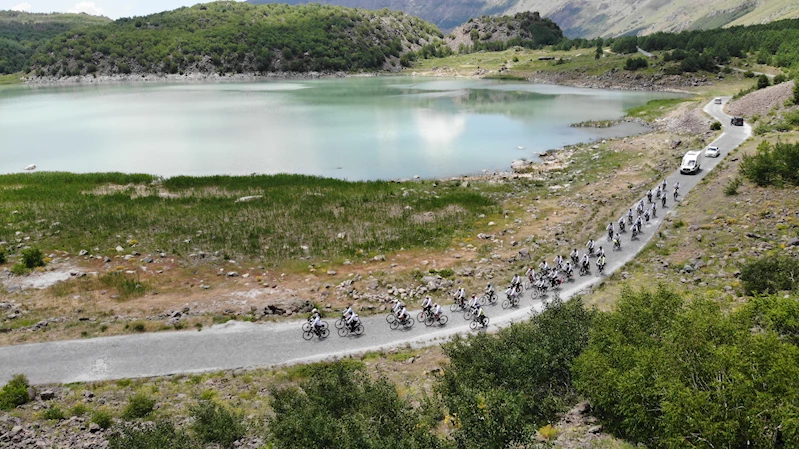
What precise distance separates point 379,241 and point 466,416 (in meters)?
24.3

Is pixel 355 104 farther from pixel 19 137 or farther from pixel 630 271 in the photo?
pixel 630 271

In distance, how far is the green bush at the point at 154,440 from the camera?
535 inches

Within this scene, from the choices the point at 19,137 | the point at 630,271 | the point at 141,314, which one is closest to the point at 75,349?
the point at 141,314

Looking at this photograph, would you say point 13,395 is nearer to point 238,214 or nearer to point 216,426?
point 216,426

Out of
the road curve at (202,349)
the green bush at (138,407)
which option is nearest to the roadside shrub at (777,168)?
the road curve at (202,349)

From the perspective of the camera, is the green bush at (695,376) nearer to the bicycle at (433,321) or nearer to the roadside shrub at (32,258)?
the bicycle at (433,321)

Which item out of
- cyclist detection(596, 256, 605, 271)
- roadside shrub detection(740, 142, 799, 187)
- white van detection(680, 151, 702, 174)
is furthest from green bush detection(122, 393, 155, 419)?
white van detection(680, 151, 702, 174)

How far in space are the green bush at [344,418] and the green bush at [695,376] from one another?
481 cm

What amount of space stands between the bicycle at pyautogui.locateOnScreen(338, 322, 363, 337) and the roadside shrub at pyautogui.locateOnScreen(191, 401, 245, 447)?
783cm

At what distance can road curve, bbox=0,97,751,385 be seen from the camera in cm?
2066

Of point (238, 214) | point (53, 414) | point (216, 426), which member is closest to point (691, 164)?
point (238, 214)

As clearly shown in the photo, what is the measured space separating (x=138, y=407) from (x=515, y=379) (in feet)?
44.9

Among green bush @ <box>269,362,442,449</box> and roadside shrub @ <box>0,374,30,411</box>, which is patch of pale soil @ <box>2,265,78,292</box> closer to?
roadside shrub @ <box>0,374,30,411</box>

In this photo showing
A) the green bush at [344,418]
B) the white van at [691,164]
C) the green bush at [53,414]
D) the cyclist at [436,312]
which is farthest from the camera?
the white van at [691,164]
